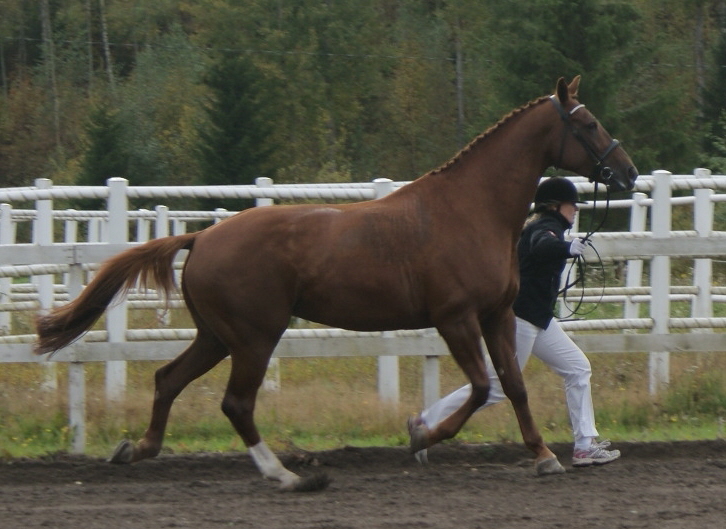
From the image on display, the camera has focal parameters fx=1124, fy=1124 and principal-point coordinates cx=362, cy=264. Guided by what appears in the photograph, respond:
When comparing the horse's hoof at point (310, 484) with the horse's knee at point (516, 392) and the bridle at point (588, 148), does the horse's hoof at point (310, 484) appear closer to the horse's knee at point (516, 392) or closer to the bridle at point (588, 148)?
the horse's knee at point (516, 392)

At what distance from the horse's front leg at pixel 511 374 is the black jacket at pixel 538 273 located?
23 centimetres

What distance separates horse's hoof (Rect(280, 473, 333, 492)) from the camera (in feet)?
18.1

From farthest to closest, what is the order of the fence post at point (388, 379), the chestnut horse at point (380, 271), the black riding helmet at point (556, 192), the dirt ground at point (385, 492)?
the fence post at point (388, 379)
the black riding helmet at point (556, 192)
the chestnut horse at point (380, 271)
the dirt ground at point (385, 492)

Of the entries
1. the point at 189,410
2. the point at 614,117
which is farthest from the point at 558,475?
the point at 614,117

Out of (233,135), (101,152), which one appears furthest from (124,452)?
(101,152)

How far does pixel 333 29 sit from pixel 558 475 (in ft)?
111

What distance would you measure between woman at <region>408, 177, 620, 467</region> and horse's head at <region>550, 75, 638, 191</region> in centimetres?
14

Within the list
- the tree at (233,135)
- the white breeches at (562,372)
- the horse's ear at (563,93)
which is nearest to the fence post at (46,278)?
the white breeches at (562,372)

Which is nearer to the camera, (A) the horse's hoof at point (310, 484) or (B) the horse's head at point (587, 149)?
(A) the horse's hoof at point (310, 484)

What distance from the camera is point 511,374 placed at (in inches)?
231

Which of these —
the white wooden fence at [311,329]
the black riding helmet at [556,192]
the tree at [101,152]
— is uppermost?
the tree at [101,152]

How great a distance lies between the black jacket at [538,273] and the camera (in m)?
6.02

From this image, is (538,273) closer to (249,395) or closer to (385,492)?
(385,492)

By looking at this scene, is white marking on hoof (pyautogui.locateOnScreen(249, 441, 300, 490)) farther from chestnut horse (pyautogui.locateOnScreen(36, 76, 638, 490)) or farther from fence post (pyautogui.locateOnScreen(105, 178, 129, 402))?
fence post (pyautogui.locateOnScreen(105, 178, 129, 402))
